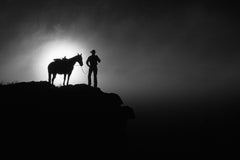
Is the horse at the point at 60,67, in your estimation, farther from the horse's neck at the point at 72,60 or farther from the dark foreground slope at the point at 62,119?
the dark foreground slope at the point at 62,119

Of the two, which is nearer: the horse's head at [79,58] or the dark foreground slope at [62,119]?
the dark foreground slope at [62,119]

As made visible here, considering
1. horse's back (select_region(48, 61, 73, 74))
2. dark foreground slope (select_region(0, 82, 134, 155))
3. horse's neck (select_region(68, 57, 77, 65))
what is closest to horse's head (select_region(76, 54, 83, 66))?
horse's neck (select_region(68, 57, 77, 65))

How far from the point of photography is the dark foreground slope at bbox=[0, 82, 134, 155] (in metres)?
9.18

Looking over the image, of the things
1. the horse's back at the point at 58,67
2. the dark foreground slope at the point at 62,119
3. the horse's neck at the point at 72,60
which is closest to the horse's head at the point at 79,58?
the horse's neck at the point at 72,60

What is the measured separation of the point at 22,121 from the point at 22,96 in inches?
94.8

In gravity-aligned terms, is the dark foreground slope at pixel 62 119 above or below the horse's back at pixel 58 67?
below

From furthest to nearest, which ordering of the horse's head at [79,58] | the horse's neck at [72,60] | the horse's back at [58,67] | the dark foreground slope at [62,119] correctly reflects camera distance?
the horse's head at [79,58], the horse's neck at [72,60], the horse's back at [58,67], the dark foreground slope at [62,119]

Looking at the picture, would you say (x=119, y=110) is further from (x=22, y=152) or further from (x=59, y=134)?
(x=22, y=152)

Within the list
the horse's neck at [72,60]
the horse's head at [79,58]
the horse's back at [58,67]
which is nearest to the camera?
the horse's back at [58,67]

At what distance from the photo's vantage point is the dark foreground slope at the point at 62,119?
918cm

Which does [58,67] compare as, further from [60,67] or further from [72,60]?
[72,60]

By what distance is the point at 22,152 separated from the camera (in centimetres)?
840

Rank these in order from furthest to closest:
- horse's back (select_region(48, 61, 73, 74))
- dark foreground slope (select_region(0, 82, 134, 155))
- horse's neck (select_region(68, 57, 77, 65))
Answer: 1. horse's neck (select_region(68, 57, 77, 65))
2. horse's back (select_region(48, 61, 73, 74))
3. dark foreground slope (select_region(0, 82, 134, 155))

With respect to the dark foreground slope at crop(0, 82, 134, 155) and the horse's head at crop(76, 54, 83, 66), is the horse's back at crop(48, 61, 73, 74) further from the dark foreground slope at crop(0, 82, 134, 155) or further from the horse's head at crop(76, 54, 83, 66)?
the dark foreground slope at crop(0, 82, 134, 155)
